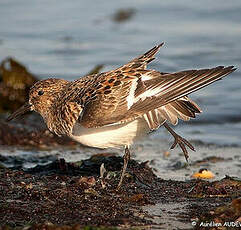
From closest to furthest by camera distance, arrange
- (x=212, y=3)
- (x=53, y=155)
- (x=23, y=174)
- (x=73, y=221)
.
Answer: (x=73, y=221) < (x=23, y=174) < (x=53, y=155) < (x=212, y=3)

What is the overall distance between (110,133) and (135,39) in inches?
356

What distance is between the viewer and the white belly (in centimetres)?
681

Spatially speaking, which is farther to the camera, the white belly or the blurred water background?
the blurred water background

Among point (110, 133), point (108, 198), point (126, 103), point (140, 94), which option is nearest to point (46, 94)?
point (110, 133)

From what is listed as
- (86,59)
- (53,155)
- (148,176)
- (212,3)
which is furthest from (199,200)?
(212,3)

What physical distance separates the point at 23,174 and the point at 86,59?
7.51 m

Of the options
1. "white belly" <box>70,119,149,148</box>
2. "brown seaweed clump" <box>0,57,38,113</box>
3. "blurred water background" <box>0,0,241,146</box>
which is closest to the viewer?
"white belly" <box>70,119,149,148</box>

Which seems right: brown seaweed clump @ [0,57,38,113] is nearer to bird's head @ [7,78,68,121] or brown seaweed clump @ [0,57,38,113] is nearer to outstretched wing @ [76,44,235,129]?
bird's head @ [7,78,68,121]

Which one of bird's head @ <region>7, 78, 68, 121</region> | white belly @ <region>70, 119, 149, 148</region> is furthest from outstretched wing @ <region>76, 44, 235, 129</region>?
bird's head @ <region>7, 78, 68, 121</region>

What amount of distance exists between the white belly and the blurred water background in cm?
419

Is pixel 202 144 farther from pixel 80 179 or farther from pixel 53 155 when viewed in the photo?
pixel 80 179

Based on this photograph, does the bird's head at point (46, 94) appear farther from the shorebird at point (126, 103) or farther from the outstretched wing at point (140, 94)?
the outstretched wing at point (140, 94)

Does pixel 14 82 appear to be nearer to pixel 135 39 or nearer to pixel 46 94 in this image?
pixel 135 39

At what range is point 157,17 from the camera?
16891mm
